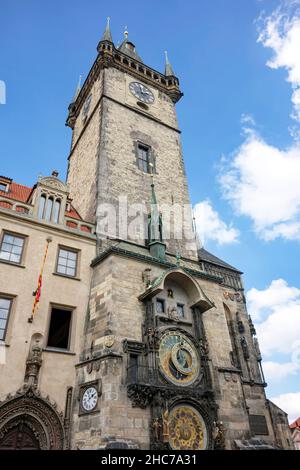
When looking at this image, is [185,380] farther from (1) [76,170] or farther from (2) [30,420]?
(1) [76,170]

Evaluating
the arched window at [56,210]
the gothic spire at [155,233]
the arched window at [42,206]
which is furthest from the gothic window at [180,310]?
the arched window at [42,206]

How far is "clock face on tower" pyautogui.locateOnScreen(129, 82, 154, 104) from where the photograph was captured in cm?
2317

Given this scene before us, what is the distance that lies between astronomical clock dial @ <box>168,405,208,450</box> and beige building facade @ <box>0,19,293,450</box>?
31 mm

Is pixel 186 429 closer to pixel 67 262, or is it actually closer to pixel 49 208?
pixel 67 262

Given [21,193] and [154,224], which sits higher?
[21,193]

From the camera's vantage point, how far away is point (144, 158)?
66.6 feet

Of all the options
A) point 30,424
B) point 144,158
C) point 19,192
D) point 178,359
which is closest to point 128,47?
point 144,158

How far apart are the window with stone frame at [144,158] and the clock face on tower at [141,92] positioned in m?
4.39

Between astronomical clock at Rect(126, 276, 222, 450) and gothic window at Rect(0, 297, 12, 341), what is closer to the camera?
astronomical clock at Rect(126, 276, 222, 450)

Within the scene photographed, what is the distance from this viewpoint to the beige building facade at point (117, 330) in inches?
433

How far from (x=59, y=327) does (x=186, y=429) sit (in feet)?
18.4

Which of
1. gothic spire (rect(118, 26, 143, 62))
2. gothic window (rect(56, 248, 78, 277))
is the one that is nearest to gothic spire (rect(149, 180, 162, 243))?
gothic window (rect(56, 248, 78, 277))

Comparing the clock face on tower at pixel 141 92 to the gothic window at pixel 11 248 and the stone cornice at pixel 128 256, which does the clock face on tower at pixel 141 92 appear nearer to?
the stone cornice at pixel 128 256

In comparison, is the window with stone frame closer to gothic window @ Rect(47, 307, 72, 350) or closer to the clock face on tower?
the clock face on tower
